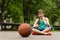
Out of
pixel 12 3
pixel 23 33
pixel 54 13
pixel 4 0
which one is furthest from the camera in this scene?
pixel 54 13

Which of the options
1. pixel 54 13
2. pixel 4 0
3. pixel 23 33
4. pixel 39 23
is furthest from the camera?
pixel 54 13

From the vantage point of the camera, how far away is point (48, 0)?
40938 mm

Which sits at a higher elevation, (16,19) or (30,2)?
(30,2)

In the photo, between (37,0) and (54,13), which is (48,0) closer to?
(37,0)

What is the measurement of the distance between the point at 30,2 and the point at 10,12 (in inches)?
122

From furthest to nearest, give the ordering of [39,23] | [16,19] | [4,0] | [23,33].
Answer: [16,19] < [4,0] < [39,23] < [23,33]

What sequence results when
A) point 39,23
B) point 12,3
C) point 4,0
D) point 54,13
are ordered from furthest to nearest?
1. point 54,13
2. point 12,3
3. point 4,0
4. point 39,23

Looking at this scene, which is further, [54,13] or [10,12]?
[54,13]

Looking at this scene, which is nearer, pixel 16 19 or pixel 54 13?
pixel 16 19

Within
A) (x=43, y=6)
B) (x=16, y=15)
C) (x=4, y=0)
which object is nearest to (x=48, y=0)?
(x=43, y=6)

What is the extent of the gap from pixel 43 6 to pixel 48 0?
7.78 ft

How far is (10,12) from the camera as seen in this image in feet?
128

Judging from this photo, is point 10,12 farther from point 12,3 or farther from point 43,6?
point 43,6

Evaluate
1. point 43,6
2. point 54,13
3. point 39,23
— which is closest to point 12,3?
point 43,6
